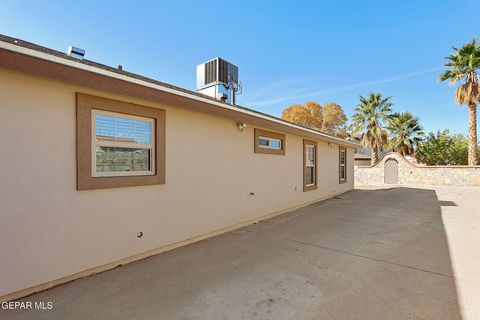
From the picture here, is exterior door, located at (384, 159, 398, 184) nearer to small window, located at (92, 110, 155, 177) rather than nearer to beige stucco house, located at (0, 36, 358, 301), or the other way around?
beige stucco house, located at (0, 36, 358, 301)

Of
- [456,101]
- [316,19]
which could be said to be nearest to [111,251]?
[316,19]

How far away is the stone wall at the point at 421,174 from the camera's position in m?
16.3

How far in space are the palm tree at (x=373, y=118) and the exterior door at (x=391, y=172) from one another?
1753 millimetres

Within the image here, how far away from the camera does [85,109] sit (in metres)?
3.26

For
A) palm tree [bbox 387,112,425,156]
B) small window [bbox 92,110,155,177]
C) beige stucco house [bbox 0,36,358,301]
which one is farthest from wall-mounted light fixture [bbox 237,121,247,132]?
palm tree [bbox 387,112,425,156]

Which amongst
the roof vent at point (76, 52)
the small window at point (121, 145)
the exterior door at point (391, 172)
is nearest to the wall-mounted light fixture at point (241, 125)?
the small window at point (121, 145)

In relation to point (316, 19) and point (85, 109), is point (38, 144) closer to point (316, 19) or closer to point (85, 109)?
point (85, 109)

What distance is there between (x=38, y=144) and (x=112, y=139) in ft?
3.03

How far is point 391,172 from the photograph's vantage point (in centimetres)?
1945

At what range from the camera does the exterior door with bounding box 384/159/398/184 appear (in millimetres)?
19258

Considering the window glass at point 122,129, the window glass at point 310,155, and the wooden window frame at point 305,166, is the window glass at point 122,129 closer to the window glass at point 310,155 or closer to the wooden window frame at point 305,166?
the wooden window frame at point 305,166

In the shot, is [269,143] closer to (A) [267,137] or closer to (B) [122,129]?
(A) [267,137]

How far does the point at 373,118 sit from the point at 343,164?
968 centimetres

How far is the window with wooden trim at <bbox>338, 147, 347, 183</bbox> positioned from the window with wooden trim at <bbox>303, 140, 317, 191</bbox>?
11.1 feet
